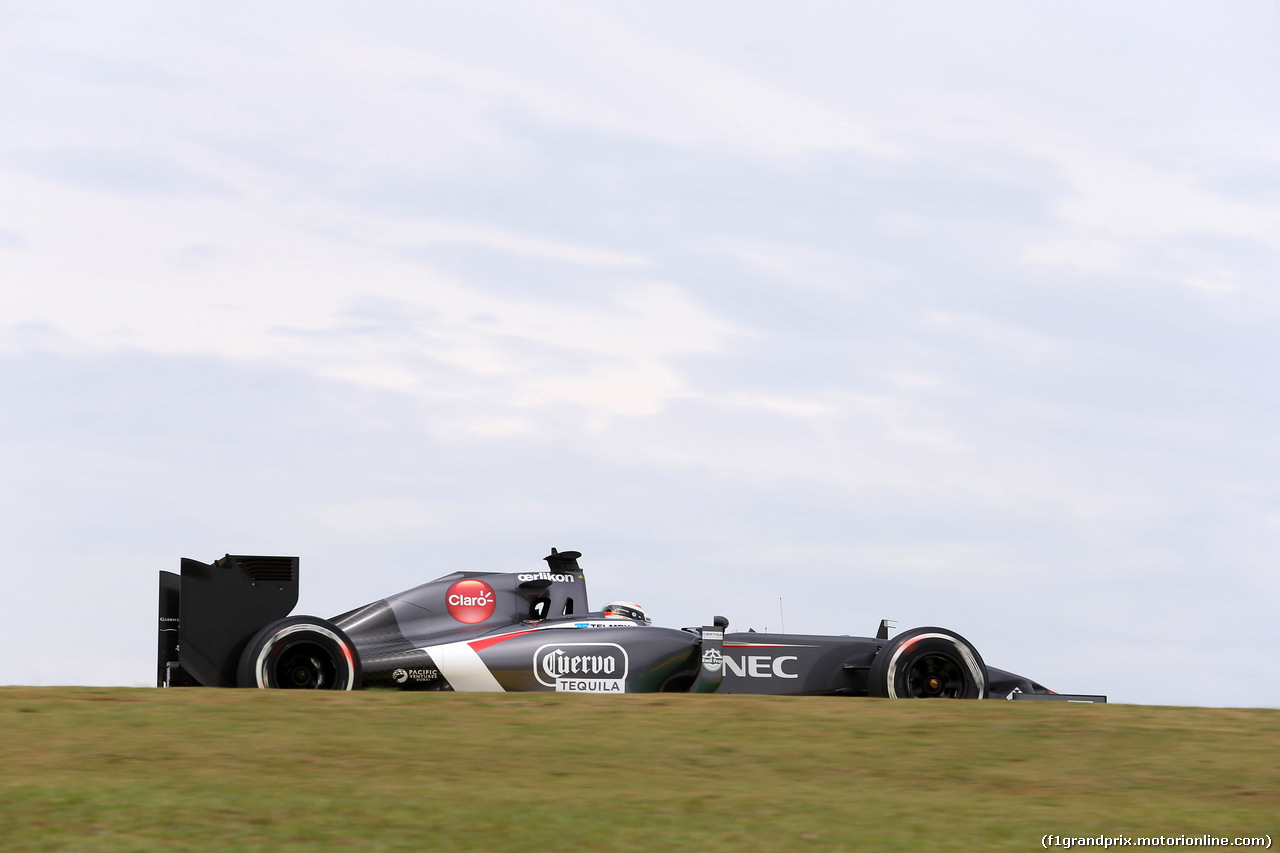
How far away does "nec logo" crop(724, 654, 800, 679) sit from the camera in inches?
564

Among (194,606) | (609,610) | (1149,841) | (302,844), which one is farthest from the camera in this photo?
(609,610)

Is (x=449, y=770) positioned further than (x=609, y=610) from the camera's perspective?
No

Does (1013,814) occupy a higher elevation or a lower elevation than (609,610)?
lower

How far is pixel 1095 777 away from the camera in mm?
9570

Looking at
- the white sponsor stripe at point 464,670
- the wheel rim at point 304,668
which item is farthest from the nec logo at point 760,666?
the wheel rim at point 304,668

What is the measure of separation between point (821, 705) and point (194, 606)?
6.27 metres

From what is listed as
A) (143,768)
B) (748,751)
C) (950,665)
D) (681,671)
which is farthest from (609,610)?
(143,768)

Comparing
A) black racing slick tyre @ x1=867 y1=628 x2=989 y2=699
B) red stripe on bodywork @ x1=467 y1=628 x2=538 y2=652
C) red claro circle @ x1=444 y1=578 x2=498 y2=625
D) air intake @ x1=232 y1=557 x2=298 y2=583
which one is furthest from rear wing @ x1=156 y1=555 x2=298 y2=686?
black racing slick tyre @ x1=867 y1=628 x2=989 y2=699

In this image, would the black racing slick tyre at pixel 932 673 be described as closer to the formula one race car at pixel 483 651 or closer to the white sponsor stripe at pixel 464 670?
the formula one race car at pixel 483 651

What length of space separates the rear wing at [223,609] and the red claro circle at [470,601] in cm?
218

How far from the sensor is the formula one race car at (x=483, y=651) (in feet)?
43.6

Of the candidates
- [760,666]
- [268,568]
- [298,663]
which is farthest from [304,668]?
[760,666]

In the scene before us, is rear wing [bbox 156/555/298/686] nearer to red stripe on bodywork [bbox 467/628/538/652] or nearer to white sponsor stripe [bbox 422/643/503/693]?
white sponsor stripe [bbox 422/643/503/693]

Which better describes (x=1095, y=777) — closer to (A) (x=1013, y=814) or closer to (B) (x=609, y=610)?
(A) (x=1013, y=814)
